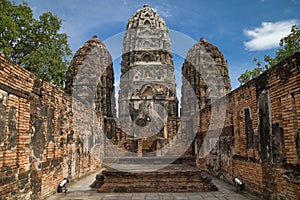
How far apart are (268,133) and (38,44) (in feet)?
54.6

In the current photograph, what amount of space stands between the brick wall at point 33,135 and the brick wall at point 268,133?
5.56 metres

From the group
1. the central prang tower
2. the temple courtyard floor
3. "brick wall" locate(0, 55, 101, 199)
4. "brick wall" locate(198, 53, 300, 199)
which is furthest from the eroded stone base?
the central prang tower

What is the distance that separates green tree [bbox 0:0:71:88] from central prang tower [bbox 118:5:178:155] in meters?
13.7

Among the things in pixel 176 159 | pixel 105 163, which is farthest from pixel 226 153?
pixel 105 163

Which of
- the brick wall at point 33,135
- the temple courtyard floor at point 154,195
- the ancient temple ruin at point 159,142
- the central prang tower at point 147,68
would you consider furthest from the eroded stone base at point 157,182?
the central prang tower at point 147,68

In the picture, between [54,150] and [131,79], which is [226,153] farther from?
[131,79]

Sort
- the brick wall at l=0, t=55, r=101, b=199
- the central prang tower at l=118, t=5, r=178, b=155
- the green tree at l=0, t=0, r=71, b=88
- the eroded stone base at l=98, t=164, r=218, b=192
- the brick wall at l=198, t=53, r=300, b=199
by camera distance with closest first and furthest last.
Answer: the brick wall at l=0, t=55, r=101, b=199 → the brick wall at l=198, t=53, r=300, b=199 → the eroded stone base at l=98, t=164, r=218, b=192 → the green tree at l=0, t=0, r=71, b=88 → the central prang tower at l=118, t=5, r=178, b=155

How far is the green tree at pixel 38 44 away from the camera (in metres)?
17.8

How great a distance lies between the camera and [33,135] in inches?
269

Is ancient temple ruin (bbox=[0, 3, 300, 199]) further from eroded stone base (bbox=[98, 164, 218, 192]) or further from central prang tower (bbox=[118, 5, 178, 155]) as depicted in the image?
central prang tower (bbox=[118, 5, 178, 155])

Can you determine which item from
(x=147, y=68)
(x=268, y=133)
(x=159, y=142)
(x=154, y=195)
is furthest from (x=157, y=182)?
(x=147, y=68)

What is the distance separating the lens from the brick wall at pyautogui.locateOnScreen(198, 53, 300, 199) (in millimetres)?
5754

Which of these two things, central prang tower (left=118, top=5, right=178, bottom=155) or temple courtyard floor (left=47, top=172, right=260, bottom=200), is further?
central prang tower (left=118, top=5, right=178, bottom=155)

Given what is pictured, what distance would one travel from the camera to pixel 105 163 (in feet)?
52.5
